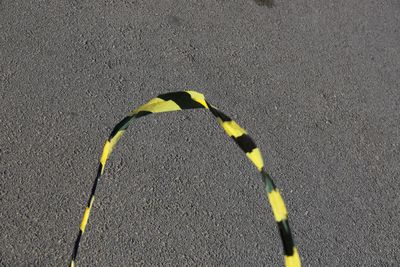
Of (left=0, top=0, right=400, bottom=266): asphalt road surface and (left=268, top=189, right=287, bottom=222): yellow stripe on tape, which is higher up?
(left=268, top=189, right=287, bottom=222): yellow stripe on tape

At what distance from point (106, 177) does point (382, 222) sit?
1502 millimetres

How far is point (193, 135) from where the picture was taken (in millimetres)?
3377

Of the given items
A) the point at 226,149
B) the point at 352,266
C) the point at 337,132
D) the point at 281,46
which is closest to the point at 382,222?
the point at 352,266

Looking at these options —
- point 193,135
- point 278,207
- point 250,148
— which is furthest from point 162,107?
point 193,135

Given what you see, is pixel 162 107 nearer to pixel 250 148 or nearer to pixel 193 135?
pixel 250 148

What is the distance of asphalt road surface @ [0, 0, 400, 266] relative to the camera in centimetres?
291

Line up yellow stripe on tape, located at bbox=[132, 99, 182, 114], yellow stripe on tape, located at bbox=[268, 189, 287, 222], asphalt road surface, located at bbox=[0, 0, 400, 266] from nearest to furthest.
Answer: yellow stripe on tape, located at bbox=[268, 189, 287, 222] → yellow stripe on tape, located at bbox=[132, 99, 182, 114] → asphalt road surface, located at bbox=[0, 0, 400, 266]

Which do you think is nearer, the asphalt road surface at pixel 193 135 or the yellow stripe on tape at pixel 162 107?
the yellow stripe on tape at pixel 162 107

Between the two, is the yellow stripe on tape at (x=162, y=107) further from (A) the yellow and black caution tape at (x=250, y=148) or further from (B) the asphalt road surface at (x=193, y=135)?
(B) the asphalt road surface at (x=193, y=135)

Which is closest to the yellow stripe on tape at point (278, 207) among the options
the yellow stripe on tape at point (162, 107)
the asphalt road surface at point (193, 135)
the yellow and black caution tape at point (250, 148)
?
the yellow and black caution tape at point (250, 148)

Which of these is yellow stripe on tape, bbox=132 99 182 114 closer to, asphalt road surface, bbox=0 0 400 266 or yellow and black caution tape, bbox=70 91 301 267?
yellow and black caution tape, bbox=70 91 301 267

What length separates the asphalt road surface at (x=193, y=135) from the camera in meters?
2.91

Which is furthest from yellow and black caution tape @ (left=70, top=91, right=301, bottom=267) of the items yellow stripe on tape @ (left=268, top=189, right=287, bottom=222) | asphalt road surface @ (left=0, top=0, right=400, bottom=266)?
asphalt road surface @ (left=0, top=0, right=400, bottom=266)

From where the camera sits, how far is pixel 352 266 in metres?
3.08
